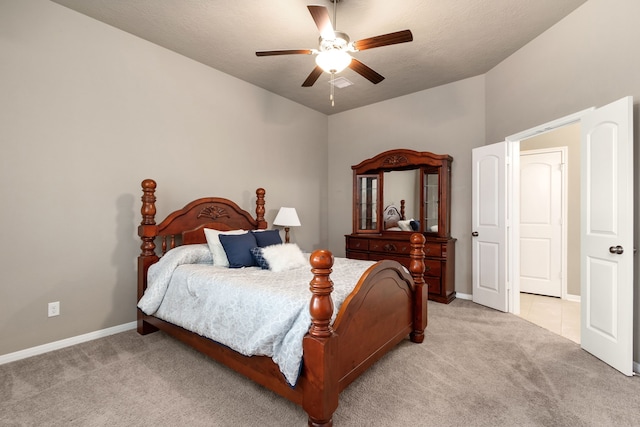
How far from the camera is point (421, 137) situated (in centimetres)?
456

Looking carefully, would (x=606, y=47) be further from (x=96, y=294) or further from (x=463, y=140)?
(x=96, y=294)

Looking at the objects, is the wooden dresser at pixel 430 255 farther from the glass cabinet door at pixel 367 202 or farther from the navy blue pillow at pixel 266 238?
the navy blue pillow at pixel 266 238

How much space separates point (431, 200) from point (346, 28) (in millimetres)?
2471

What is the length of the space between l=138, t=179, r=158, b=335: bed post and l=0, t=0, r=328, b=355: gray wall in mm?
224

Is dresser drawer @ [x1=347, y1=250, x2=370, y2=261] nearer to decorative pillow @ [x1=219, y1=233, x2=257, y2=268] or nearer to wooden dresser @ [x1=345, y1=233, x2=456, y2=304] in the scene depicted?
wooden dresser @ [x1=345, y1=233, x2=456, y2=304]

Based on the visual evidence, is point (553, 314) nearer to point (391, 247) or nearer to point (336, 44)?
point (391, 247)

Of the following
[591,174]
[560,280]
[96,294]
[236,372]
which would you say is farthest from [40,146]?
[560,280]

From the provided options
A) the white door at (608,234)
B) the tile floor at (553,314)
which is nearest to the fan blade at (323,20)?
the white door at (608,234)

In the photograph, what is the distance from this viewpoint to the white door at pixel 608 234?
223 centimetres

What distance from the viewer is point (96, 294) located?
2.87 m

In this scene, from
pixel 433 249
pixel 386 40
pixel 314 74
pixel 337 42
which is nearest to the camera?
pixel 386 40

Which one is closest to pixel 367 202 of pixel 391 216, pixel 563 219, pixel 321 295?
pixel 391 216

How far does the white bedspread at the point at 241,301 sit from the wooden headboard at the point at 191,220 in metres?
0.33

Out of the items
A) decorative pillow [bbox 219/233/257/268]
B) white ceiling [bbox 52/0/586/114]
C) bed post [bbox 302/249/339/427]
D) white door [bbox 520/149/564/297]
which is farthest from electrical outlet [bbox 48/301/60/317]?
white door [bbox 520/149/564/297]
